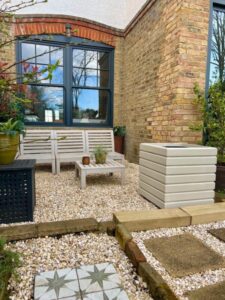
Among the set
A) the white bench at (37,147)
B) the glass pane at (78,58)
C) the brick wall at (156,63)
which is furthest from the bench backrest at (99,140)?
the glass pane at (78,58)

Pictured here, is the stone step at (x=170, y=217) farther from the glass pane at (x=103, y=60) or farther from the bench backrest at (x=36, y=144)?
the glass pane at (x=103, y=60)

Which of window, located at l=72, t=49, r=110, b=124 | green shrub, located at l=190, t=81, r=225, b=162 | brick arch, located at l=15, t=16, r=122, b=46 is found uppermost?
brick arch, located at l=15, t=16, r=122, b=46

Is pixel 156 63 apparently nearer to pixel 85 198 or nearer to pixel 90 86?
pixel 90 86

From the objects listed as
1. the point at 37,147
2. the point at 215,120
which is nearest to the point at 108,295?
the point at 215,120

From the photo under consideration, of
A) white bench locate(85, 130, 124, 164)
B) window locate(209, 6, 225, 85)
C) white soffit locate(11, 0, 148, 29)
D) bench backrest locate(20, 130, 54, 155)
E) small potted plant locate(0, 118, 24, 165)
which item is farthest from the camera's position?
white soffit locate(11, 0, 148, 29)

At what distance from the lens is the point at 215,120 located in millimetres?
2912

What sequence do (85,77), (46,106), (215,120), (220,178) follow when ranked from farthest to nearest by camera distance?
(85,77)
(46,106)
(215,120)
(220,178)

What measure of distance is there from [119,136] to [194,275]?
4.02 meters

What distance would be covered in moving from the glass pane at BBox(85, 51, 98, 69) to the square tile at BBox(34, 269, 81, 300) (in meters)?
4.67

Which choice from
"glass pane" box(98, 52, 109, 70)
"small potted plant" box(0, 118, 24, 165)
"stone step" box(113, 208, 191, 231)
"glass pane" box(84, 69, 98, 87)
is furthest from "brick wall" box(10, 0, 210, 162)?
"stone step" box(113, 208, 191, 231)

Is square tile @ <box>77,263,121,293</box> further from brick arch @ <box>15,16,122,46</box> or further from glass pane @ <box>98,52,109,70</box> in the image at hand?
glass pane @ <box>98,52,109,70</box>

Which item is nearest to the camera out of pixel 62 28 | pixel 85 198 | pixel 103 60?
pixel 85 198

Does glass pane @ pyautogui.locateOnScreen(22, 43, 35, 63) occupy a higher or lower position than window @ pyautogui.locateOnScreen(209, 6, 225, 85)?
higher

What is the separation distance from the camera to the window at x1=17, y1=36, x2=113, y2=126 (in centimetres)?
479
